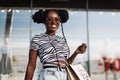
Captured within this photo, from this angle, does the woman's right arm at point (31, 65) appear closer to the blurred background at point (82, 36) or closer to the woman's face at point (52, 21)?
the woman's face at point (52, 21)

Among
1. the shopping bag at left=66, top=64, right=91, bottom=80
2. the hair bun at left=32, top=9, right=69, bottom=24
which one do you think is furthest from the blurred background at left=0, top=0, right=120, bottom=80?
the shopping bag at left=66, top=64, right=91, bottom=80

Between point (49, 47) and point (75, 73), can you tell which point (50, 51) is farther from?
point (75, 73)

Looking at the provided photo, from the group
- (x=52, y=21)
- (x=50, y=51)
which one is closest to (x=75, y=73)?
(x=50, y=51)

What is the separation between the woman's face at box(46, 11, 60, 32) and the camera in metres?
2.41

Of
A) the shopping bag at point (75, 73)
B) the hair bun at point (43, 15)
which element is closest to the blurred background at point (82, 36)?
the hair bun at point (43, 15)

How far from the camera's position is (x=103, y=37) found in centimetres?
866

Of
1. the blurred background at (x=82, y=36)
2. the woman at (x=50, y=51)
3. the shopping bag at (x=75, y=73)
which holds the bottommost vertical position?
the blurred background at (x=82, y=36)

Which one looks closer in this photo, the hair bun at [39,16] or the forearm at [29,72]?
the forearm at [29,72]

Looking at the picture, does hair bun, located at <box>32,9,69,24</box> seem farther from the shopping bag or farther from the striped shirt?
the shopping bag

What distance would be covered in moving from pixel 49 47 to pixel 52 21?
18 cm

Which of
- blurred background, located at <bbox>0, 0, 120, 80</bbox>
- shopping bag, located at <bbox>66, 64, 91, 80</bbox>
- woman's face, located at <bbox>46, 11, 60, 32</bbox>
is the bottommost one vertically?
blurred background, located at <bbox>0, 0, 120, 80</bbox>

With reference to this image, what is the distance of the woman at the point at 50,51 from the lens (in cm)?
233

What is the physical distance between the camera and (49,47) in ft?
7.78
